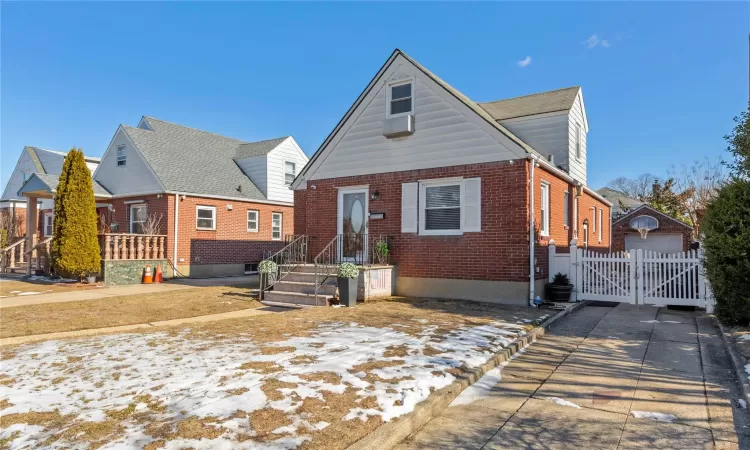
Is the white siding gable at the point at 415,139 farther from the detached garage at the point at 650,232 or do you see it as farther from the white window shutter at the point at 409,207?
the detached garage at the point at 650,232

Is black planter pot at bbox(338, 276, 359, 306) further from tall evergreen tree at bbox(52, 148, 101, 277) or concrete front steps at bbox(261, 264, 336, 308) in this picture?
tall evergreen tree at bbox(52, 148, 101, 277)

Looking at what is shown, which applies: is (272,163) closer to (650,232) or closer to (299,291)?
(299,291)

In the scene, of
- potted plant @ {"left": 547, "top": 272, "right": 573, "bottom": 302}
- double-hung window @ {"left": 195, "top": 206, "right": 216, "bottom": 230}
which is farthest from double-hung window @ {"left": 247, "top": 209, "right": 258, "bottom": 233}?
potted plant @ {"left": 547, "top": 272, "right": 573, "bottom": 302}

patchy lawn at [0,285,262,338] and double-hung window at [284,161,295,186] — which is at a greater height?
double-hung window at [284,161,295,186]

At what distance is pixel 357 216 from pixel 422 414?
9602mm

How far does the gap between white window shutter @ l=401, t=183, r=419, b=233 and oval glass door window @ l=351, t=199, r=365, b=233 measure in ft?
4.79

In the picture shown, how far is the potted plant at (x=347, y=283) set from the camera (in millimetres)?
10277

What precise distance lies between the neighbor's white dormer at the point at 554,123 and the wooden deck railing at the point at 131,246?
13.4 m

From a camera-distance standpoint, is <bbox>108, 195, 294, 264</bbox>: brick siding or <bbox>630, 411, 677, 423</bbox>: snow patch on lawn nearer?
<bbox>630, 411, 677, 423</bbox>: snow patch on lawn

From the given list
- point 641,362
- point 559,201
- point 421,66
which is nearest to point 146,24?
point 421,66

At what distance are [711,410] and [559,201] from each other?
966 cm

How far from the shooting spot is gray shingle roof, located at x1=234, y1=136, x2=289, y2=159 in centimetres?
2311

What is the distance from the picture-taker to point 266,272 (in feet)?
38.2

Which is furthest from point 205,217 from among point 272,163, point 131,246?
point 272,163
